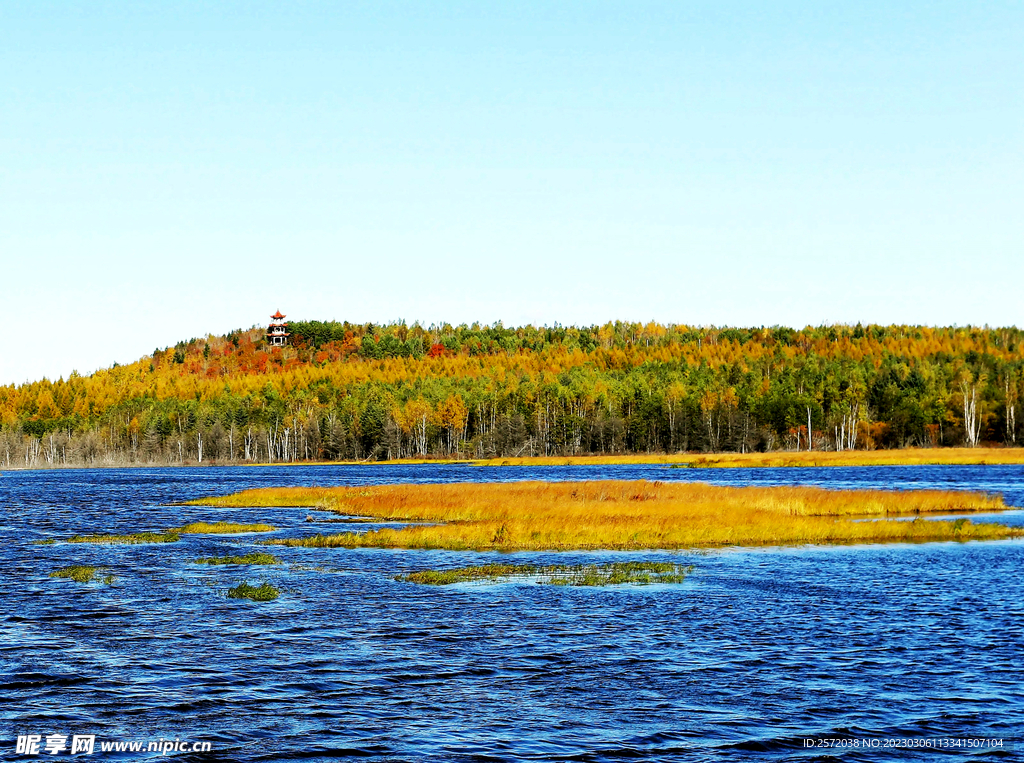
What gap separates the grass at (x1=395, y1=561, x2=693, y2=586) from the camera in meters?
38.3

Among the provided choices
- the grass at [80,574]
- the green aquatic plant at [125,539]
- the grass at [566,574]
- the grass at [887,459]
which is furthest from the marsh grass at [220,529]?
the grass at [887,459]

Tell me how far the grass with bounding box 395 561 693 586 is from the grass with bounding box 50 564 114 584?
11844mm

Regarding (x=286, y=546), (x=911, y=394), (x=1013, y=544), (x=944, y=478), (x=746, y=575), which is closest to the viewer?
(x=746, y=575)

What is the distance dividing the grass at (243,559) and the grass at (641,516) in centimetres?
602

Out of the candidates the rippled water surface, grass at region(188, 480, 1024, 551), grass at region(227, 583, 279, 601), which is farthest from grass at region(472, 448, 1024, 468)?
grass at region(227, 583, 279, 601)

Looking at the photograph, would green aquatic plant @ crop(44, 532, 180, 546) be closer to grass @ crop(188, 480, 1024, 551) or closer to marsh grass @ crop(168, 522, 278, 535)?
marsh grass @ crop(168, 522, 278, 535)

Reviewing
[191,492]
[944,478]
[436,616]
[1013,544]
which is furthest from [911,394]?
[436,616]

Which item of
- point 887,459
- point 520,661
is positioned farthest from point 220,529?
point 887,459

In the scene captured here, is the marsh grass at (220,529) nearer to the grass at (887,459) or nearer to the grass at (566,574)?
the grass at (566,574)

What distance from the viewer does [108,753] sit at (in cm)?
1884

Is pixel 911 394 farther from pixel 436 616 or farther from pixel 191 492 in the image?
pixel 436 616

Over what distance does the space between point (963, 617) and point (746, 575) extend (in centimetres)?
1030

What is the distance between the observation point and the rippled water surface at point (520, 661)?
19.9 meters

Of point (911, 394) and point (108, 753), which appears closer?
point (108, 753)
